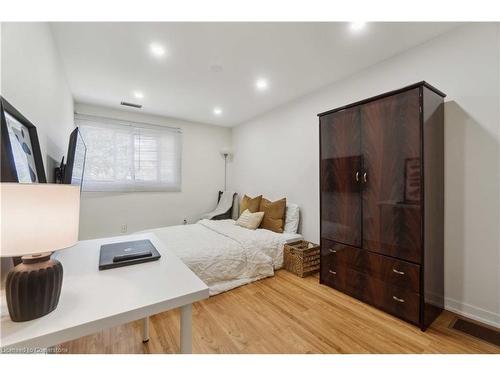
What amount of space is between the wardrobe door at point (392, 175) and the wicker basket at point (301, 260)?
32.5 inches

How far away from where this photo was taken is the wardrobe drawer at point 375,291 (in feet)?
5.85

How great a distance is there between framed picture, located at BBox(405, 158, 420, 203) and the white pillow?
168 centimetres

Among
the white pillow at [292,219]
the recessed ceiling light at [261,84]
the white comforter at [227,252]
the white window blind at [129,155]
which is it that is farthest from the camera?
the white window blind at [129,155]

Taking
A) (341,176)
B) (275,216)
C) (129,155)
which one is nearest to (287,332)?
(341,176)

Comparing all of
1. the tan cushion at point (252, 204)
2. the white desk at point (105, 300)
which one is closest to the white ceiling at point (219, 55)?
the tan cushion at point (252, 204)

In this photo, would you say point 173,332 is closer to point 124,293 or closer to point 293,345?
point 293,345

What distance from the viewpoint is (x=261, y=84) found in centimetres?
294

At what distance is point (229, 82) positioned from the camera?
9.43 feet

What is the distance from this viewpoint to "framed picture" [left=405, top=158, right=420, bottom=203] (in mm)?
1732

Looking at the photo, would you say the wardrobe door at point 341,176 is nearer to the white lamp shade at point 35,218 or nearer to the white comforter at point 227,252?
the white comforter at point 227,252

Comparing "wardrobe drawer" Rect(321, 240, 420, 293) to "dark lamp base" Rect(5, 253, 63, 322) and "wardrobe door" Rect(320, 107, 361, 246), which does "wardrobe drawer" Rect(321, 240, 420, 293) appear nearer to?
"wardrobe door" Rect(320, 107, 361, 246)

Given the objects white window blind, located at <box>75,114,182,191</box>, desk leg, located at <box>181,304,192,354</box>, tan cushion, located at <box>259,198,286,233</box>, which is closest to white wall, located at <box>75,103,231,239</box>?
white window blind, located at <box>75,114,182,191</box>
